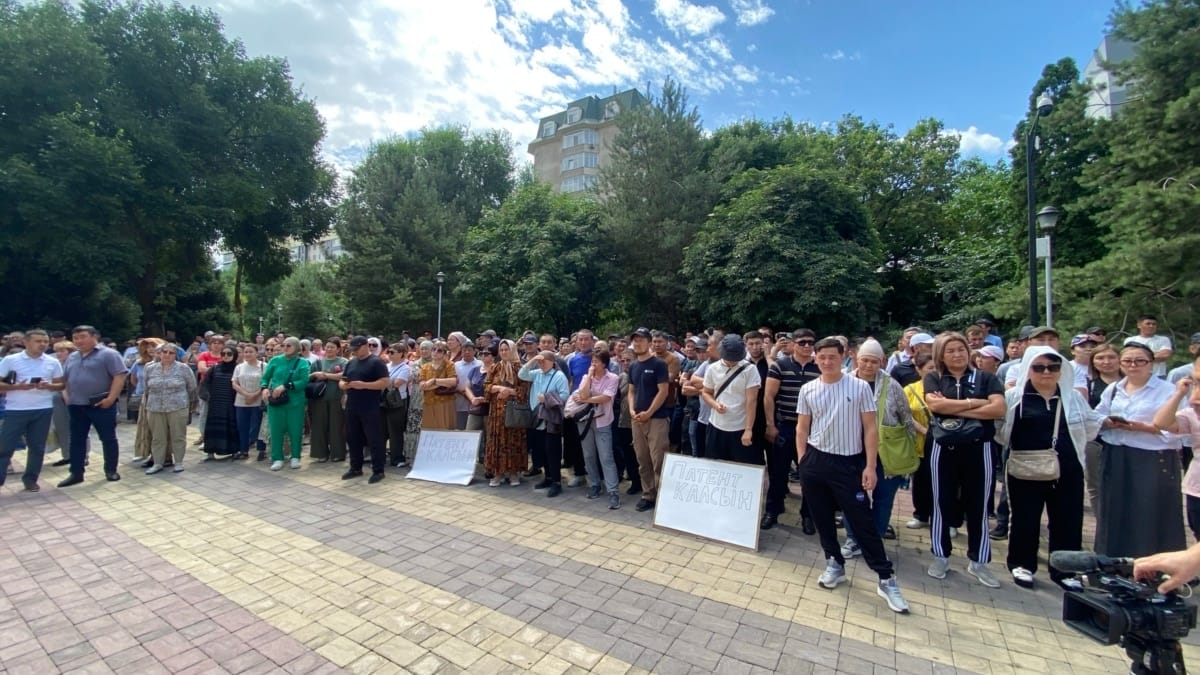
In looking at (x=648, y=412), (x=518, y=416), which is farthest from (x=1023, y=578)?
(x=518, y=416)

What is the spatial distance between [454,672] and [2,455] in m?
7.59

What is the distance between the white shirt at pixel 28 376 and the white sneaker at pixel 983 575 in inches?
418

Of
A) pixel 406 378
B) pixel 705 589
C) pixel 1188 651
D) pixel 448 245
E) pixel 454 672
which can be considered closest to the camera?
pixel 454 672

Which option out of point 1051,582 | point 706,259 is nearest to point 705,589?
point 1051,582

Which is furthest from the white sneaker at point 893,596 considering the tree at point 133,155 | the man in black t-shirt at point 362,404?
the tree at point 133,155

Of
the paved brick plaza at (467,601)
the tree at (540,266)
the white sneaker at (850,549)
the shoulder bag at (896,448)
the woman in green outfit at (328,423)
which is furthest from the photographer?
the tree at (540,266)

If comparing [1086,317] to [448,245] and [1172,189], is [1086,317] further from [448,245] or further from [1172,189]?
[448,245]

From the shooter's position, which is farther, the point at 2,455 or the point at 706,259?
the point at 706,259

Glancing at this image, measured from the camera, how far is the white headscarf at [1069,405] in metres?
4.07

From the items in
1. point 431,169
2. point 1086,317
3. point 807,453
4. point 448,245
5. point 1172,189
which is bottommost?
point 807,453

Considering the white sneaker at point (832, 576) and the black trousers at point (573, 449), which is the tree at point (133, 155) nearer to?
the black trousers at point (573, 449)

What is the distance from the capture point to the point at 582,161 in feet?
199

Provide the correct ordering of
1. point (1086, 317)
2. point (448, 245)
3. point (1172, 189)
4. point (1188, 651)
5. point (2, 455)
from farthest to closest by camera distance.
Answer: point (448, 245) → point (1086, 317) → point (1172, 189) → point (2, 455) → point (1188, 651)

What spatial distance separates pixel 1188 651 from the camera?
130 inches
